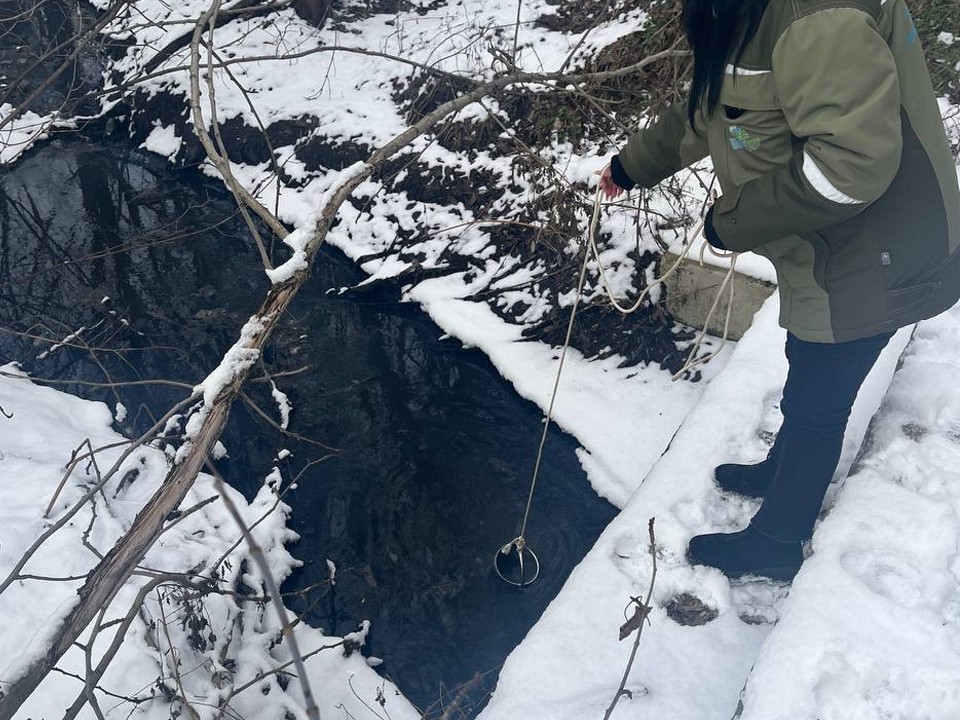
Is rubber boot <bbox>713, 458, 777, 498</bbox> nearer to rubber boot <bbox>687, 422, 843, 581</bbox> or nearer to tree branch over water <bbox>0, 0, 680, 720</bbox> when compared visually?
rubber boot <bbox>687, 422, 843, 581</bbox>

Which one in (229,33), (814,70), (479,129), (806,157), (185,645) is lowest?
(185,645)

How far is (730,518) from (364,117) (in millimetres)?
5685

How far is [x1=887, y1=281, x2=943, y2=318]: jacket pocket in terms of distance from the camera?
58.4 inches

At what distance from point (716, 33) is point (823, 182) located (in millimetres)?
382

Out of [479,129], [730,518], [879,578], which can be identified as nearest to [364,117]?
[479,129]

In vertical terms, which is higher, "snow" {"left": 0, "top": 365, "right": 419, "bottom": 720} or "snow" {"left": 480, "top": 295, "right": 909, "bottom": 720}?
"snow" {"left": 480, "top": 295, "right": 909, "bottom": 720}

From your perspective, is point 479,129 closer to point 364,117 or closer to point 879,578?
point 364,117

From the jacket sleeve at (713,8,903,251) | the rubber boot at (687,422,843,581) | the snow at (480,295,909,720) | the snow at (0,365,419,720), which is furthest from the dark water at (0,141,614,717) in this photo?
the jacket sleeve at (713,8,903,251)

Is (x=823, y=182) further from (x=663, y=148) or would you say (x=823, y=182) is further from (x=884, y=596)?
(x=884, y=596)

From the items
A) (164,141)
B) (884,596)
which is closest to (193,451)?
(884,596)

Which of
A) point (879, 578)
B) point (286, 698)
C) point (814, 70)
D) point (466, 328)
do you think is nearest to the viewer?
point (814, 70)

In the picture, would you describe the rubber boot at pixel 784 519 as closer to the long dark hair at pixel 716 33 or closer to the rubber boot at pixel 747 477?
the rubber boot at pixel 747 477

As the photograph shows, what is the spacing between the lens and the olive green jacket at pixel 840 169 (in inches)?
48.6

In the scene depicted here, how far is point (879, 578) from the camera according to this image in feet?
5.28
